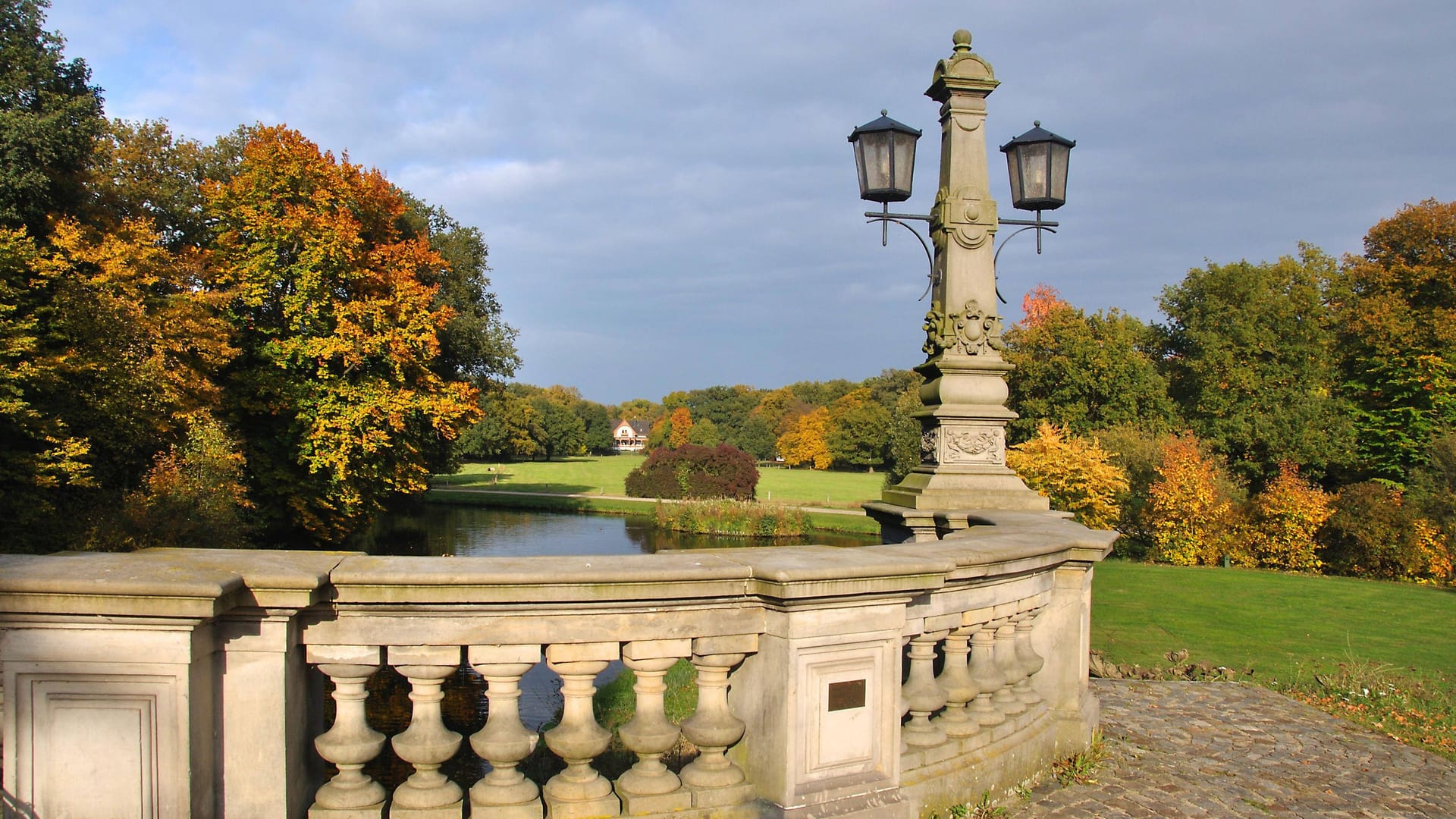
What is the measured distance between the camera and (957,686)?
4.04 metres

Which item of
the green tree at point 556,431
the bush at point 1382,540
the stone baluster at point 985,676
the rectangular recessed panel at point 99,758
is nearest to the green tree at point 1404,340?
the bush at point 1382,540

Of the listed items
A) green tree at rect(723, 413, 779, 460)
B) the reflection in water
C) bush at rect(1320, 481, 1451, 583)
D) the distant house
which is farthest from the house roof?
bush at rect(1320, 481, 1451, 583)

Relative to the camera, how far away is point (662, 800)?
122 inches

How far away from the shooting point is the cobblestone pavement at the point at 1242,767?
14.6 feet

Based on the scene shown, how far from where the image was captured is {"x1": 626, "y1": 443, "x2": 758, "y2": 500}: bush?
169 feet

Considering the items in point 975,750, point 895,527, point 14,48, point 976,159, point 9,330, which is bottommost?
point 975,750

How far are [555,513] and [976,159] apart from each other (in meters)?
43.1

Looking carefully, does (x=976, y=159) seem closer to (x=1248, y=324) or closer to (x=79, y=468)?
(x=79, y=468)

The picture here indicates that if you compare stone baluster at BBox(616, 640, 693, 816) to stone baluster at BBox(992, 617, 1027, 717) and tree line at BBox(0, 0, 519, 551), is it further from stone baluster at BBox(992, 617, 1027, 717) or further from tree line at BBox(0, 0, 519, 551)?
tree line at BBox(0, 0, 519, 551)

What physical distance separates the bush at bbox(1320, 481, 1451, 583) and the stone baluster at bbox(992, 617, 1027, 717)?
23.9 metres

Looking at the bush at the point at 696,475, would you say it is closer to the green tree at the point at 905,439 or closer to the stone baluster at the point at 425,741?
the green tree at the point at 905,439

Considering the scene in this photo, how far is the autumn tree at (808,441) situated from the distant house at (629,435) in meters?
45.8

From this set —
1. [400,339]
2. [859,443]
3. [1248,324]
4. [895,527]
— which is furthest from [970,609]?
[859,443]

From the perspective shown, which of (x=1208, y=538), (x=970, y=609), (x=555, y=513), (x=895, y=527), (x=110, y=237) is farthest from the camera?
(x=555, y=513)
